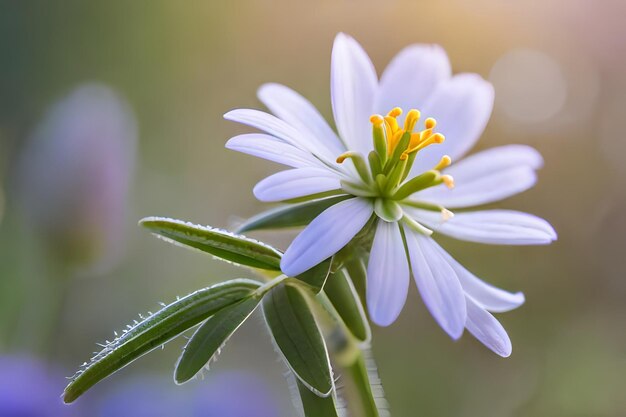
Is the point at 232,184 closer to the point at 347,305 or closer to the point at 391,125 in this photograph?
the point at 391,125

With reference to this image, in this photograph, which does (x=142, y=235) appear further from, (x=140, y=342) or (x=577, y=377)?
(x=140, y=342)

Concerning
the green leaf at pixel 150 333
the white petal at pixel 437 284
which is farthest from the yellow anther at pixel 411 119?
the green leaf at pixel 150 333

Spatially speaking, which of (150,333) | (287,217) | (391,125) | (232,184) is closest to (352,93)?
(391,125)

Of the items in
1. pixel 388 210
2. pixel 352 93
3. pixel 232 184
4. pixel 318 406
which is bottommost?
pixel 318 406

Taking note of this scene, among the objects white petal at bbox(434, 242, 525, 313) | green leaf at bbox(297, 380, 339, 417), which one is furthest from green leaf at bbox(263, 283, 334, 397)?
white petal at bbox(434, 242, 525, 313)

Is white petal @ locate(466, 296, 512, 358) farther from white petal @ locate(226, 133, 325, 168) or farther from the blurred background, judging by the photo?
the blurred background
